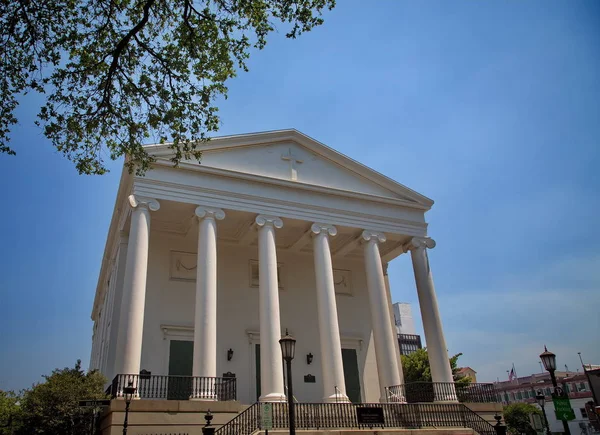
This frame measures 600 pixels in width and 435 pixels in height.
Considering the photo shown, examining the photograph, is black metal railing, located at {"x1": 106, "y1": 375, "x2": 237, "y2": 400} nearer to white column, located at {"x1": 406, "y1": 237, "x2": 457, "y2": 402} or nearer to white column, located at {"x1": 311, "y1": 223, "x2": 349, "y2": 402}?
white column, located at {"x1": 311, "y1": 223, "x2": 349, "y2": 402}

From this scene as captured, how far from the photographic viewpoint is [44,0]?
1023cm

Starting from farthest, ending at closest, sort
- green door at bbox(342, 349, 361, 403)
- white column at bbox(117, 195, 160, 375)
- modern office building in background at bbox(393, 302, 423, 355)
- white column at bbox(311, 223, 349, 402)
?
modern office building in background at bbox(393, 302, 423, 355) → green door at bbox(342, 349, 361, 403) → white column at bbox(311, 223, 349, 402) → white column at bbox(117, 195, 160, 375)

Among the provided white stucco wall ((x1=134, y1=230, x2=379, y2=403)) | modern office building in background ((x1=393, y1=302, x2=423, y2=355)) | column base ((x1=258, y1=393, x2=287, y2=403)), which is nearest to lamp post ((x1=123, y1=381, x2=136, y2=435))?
column base ((x1=258, y1=393, x2=287, y2=403))

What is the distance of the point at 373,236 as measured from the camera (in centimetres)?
2116

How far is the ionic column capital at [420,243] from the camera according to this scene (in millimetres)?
22094

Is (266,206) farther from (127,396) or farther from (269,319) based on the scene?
(127,396)

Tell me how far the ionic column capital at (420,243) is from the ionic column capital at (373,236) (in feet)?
5.22

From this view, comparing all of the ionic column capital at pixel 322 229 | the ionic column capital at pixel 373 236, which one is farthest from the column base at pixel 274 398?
the ionic column capital at pixel 373 236

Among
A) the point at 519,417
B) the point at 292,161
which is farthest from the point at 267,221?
the point at 519,417

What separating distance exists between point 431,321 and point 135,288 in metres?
12.4

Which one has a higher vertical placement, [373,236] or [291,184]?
[291,184]

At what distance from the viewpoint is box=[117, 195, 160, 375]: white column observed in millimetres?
14800

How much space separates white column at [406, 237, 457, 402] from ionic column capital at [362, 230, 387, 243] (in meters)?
1.71

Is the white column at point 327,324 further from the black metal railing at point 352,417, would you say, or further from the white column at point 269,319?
the white column at point 269,319
